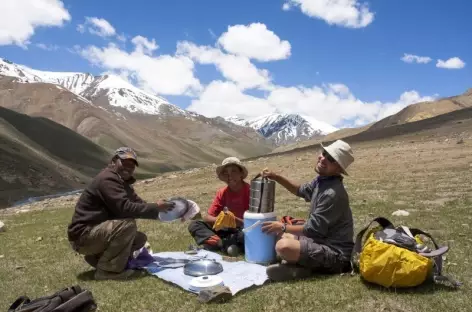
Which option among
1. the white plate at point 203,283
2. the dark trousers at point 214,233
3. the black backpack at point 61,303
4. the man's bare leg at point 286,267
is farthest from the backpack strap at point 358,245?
the black backpack at point 61,303

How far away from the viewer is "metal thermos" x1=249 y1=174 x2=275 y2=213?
28.4 ft

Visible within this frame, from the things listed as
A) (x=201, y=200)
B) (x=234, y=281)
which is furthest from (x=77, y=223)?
(x=201, y=200)

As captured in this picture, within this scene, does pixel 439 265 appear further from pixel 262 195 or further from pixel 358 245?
pixel 262 195

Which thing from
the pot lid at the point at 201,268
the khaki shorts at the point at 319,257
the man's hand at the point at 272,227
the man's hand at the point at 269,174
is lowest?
the pot lid at the point at 201,268

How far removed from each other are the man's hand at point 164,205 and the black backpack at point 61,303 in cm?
243

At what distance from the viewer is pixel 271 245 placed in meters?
8.84

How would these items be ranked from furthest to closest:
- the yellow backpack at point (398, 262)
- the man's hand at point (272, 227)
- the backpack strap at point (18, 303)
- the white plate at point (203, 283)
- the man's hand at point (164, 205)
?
the man's hand at point (164, 205)
the man's hand at point (272, 227)
the white plate at point (203, 283)
the yellow backpack at point (398, 262)
the backpack strap at point (18, 303)

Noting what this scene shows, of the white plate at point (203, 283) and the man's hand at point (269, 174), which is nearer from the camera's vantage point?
the white plate at point (203, 283)

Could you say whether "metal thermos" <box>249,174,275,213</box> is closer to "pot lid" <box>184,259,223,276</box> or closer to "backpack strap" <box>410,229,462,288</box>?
"pot lid" <box>184,259,223,276</box>

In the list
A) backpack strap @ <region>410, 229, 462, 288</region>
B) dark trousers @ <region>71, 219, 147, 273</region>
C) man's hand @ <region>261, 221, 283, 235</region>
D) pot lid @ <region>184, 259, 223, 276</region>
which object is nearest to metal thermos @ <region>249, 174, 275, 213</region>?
man's hand @ <region>261, 221, 283, 235</region>

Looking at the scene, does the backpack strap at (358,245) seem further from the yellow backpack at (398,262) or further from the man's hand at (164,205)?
the man's hand at (164,205)

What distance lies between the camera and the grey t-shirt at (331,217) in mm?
7551

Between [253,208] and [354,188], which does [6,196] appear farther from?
[253,208]

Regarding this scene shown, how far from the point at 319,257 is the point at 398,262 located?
1285 millimetres
